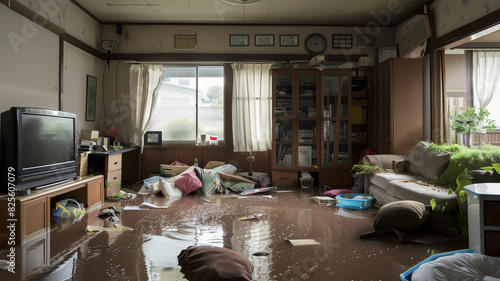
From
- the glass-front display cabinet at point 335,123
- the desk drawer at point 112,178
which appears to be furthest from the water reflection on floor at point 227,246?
the glass-front display cabinet at point 335,123

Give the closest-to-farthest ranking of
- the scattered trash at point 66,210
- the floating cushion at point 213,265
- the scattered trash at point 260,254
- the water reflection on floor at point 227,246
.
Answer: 1. the floating cushion at point 213,265
2. the water reflection on floor at point 227,246
3. the scattered trash at point 260,254
4. the scattered trash at point 66,210

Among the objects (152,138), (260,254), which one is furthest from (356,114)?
(260,254)

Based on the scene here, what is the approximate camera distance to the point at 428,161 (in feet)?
13.1

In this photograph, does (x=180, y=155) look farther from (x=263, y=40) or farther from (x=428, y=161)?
(x=428, y=161)

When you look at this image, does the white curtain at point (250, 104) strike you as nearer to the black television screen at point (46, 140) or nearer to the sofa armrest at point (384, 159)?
the sofa armrest at point (384, 159)

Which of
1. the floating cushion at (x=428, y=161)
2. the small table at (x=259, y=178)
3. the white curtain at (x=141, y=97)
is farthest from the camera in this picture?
the white curtain at (x=141, y=97)

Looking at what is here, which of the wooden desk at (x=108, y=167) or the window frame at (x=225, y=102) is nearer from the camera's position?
the wooden desk at (x=108, y=167)

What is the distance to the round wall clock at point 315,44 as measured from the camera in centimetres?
594

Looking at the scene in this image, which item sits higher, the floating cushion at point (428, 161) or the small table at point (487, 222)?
the floating cushion at point (428, 161)

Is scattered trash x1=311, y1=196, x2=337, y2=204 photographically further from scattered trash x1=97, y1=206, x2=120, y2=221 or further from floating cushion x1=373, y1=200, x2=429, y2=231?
scattered trash x1=97, y1=206, x2=120, y2=221

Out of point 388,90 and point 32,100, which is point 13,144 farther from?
point 388,90

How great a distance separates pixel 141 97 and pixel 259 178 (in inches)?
95.3

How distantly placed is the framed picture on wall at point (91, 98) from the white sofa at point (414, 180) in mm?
4201

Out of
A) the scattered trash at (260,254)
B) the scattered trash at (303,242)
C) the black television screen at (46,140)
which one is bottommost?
the scattered trash at (260,254)
